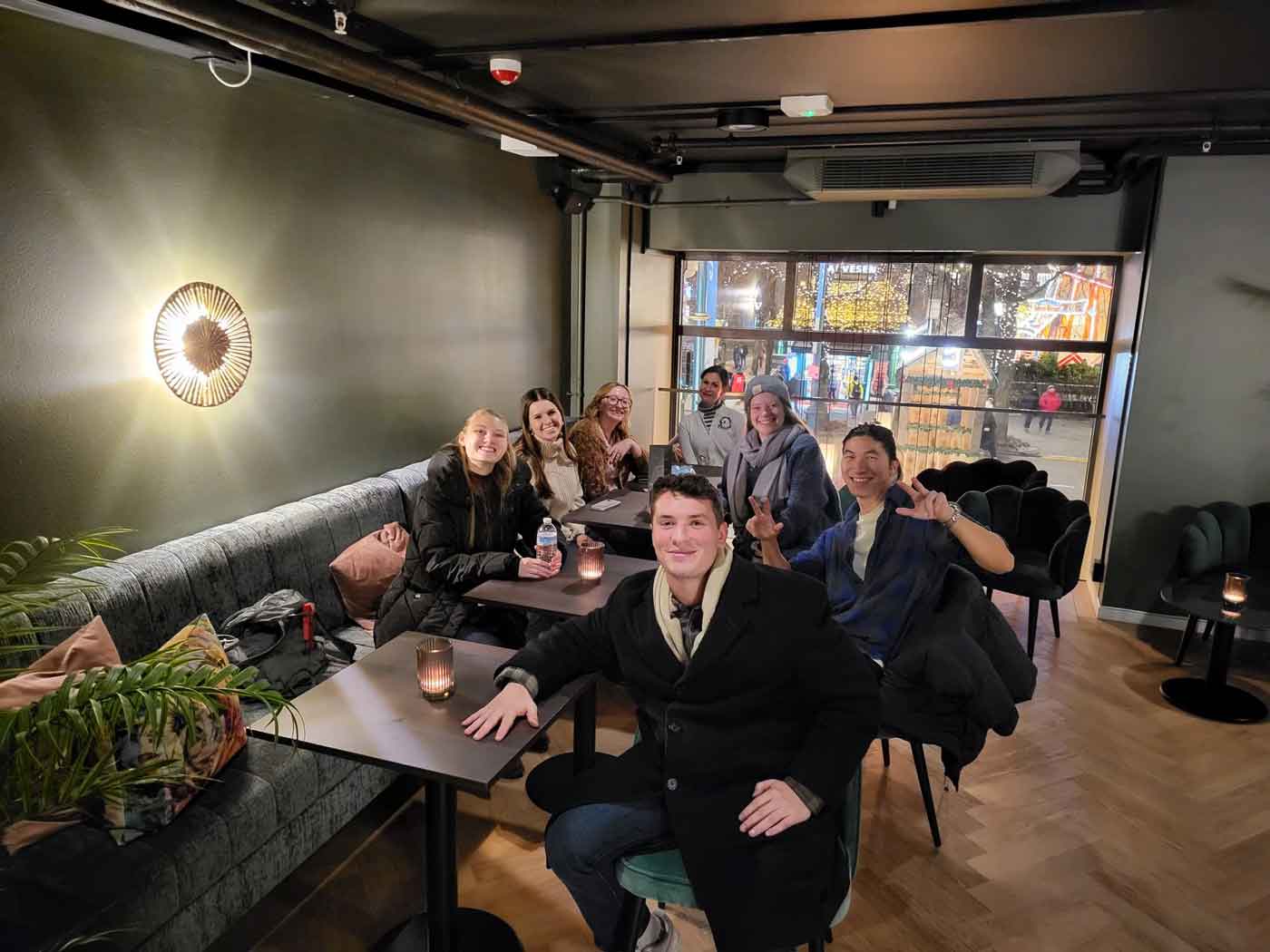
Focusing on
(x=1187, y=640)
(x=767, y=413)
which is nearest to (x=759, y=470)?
(x=767, y=413)

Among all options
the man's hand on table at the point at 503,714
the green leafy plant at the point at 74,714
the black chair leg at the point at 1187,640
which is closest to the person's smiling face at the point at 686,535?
the man's hand on table at the point at 503,714

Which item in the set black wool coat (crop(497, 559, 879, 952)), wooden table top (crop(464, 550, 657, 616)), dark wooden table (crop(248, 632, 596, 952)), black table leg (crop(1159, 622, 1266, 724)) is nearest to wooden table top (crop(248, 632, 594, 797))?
dark wooden table (crop(248, 632, 596, 952))

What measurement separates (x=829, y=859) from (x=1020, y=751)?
2.22 m

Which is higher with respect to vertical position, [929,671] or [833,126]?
[833,126]

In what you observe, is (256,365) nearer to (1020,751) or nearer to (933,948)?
(933,948)

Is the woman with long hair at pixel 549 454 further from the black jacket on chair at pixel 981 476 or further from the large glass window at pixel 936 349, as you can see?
the large glass window at pixel 936 349

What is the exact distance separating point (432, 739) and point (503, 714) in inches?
6.9

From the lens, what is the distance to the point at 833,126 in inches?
192

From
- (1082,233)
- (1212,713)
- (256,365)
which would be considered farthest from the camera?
(1082,233)

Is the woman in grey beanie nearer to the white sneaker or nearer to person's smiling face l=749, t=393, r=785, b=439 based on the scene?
person's smiling face l=749, t=393, r=785, b=439

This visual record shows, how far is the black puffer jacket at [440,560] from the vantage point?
328 cm

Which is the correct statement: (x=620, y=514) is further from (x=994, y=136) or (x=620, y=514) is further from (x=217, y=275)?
(x=994, y=136)

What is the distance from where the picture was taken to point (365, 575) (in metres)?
3.65

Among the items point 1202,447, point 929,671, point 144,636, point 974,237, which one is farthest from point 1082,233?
Answer: point 144,636
